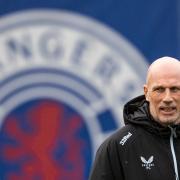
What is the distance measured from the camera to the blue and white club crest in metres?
6.91

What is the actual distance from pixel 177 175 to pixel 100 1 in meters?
2.77

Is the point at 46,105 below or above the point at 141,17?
below

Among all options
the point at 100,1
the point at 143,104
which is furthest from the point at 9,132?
the point at 143,104

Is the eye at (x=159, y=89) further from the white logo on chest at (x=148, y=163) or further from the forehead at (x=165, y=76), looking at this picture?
the white logo on chest at (x=148, y=163)

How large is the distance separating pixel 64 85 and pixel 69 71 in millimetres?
122

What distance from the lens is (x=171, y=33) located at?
6867 mm

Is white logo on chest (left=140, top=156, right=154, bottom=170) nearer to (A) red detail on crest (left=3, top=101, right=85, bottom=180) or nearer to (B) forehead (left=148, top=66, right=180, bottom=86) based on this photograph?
(B) forehead (left=148, top=66, right=180, bottom=86)

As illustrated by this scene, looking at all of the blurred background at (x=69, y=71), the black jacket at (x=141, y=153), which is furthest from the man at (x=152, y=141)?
the blurred background at (x=69, y=71)

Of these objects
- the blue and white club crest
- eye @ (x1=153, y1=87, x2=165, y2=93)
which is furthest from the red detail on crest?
eye @ (x1=153, y1=87, x2=165, y2=93)

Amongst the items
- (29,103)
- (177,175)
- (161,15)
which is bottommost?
(177,175)

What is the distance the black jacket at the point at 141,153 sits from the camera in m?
4.33

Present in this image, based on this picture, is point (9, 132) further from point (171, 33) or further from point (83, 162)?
point (171, 33)

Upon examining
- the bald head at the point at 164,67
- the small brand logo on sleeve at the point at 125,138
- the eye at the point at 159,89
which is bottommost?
the small brand logo on sleeve at the point at 125,138

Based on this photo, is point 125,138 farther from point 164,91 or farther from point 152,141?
point 164,91
